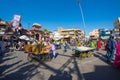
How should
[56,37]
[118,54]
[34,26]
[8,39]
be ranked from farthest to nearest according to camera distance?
[34,26] → [8,39] → [56,37] → [118,54]

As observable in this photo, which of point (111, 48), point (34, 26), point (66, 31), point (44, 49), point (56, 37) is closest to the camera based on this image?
point (111, 48)

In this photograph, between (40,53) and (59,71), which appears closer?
(59,71)

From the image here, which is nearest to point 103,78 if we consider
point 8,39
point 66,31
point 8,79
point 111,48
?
point 8,79

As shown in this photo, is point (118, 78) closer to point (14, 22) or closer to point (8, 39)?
point (14, 22)

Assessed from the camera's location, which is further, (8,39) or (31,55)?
(8,39)

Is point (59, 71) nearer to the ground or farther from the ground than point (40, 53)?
nearer to the ground

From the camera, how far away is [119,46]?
10.4 metres

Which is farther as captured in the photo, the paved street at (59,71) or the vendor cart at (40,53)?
the vendor cart at (40,53)

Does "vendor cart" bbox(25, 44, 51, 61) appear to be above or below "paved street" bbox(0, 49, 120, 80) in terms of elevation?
above

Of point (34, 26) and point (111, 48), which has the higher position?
point (34, 26)

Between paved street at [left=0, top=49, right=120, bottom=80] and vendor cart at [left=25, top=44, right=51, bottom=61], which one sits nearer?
paved street at [left=0, top=49, right=120, bottom=80]

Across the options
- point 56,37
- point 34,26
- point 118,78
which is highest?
point 34,26

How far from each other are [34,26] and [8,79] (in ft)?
195

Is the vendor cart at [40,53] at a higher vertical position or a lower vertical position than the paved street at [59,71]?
higher
